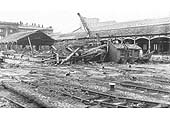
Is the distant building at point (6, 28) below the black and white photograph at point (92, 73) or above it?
above

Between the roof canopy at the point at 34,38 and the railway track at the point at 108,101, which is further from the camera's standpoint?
the roof canopy at the point at 34,38

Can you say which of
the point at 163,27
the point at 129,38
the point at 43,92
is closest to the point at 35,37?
the point at 129,38

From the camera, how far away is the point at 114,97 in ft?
24.0

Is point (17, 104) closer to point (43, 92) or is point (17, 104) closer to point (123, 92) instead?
point (43, 92)

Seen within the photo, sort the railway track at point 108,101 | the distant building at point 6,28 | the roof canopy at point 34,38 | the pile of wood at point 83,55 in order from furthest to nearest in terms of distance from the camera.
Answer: the distant building at point 6,28 < the roof canopy at point 34,38 < the pile of wood at point 83,55 < the railway track at point 108,101

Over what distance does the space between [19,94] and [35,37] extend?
35852 millimetres

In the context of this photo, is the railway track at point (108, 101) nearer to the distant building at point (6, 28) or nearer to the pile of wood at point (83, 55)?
the pile of wood at point (83, 55)

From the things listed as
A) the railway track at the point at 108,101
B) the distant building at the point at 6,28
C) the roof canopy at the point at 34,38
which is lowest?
the railway track at the point at 108,101

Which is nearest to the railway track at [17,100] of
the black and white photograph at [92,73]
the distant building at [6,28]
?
the black and white photograph at [92,73]


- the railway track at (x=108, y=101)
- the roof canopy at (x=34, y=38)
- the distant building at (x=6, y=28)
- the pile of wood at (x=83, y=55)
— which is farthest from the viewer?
the distant building at (x=6, y=28)

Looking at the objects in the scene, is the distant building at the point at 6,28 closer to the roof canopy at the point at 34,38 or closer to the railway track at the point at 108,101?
the roof canopy at the point at 34,38

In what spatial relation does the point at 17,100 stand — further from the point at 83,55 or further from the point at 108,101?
the point at 83,55

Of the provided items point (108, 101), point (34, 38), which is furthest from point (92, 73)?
point (34, 38)

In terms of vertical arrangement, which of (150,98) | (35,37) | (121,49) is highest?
(35,37)
